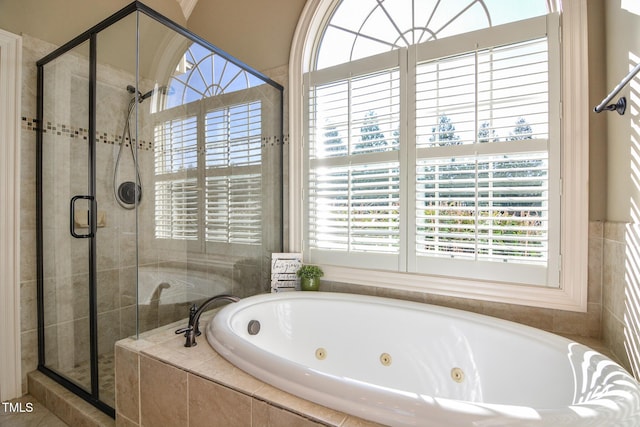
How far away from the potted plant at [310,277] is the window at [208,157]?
0.41 metres

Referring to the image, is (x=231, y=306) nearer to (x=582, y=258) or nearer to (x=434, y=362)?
(x=434, y=362)

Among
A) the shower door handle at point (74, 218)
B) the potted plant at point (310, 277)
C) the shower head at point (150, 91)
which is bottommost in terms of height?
the potted plant at point (310, 277)

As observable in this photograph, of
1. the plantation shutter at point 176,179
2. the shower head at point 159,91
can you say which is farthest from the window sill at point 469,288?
the shower head at point 159,91

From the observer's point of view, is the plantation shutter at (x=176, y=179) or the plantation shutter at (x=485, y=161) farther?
the plantation shutter at (x=176, y=179)

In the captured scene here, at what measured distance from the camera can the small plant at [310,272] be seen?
196 cm

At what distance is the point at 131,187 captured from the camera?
1.59 metres

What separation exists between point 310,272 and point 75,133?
1.54 m

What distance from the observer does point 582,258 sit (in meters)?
1.40

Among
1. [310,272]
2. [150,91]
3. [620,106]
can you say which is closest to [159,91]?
[150,91]

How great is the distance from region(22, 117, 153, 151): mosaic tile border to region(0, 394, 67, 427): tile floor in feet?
4.83

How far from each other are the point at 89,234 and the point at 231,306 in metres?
0.86

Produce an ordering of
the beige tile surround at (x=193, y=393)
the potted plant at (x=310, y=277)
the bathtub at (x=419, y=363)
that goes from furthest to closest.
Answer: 1. the potted plant at (x=310, y=277)
2. the beige tile surround at (x=193, y=393)
3. the bathtub at (x=419, y=363)

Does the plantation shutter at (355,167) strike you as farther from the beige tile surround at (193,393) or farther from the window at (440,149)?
the beige tile surround at (193,393)

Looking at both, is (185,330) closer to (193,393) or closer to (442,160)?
(193,393)
